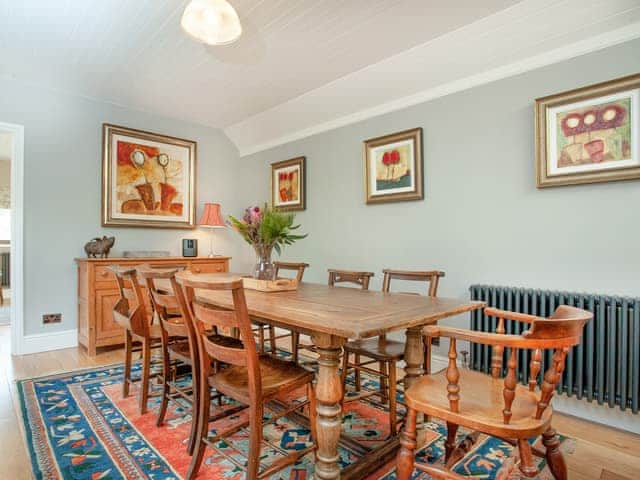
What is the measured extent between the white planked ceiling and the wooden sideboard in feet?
5.44

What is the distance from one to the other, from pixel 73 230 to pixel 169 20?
2.32 metres

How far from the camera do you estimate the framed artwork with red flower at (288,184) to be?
13.2 feet

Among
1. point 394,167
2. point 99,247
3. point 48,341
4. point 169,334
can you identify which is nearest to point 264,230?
point 169,334

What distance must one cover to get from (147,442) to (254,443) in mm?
860

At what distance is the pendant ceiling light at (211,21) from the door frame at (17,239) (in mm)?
2483

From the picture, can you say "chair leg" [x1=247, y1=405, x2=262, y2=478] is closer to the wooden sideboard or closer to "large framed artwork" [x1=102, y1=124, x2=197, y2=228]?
the wooden sideboard

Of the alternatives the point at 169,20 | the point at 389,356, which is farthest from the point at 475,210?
the point at 169,20

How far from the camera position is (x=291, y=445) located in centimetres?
184

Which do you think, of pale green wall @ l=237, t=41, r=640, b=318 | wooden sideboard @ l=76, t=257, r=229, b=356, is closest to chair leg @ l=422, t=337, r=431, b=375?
pale green wall @ l=237, t=41, r=640, b=318

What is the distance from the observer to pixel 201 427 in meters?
1.56

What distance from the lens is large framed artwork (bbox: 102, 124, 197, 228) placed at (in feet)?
12.4

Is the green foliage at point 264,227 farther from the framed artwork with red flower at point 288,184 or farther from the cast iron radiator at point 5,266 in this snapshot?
A: the cast iron radiator at point 5,266

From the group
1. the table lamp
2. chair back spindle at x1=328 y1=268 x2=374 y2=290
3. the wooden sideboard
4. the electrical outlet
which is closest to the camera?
chair back spindle at x1=328 y1=268 x2=374 y2=290

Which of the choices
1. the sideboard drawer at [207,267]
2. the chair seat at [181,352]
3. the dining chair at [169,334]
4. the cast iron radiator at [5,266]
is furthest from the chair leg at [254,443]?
the cast iron radiator at [5,266]
